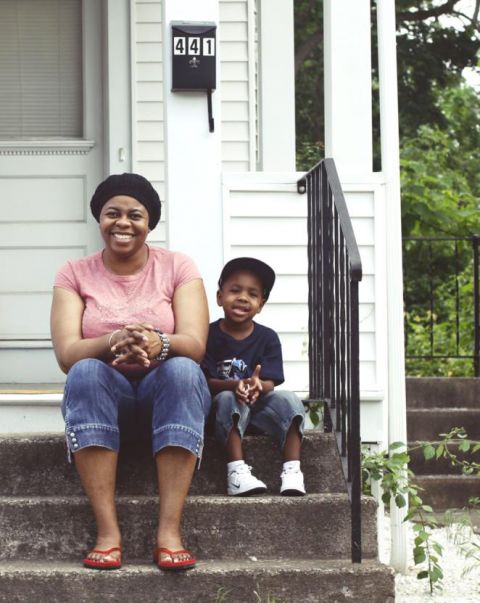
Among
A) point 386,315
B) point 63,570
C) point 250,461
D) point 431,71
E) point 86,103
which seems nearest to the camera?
point 63,570

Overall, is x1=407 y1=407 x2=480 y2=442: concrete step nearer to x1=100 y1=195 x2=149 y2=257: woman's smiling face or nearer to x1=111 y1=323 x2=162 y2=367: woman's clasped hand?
x1=100 y1=195 x2=149 y2=257: woman's smiling face

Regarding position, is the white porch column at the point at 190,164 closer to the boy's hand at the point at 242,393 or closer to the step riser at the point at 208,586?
the boy's hand at the point at 242,393

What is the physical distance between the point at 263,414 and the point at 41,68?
2964mm

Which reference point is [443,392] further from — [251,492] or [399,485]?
[251,492]

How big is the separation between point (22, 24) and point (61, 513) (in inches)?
132

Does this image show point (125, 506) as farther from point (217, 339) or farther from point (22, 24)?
point (22, 24)

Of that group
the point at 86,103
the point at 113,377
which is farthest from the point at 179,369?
the point at 86,103

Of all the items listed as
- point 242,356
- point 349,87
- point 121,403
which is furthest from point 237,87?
point 121,403

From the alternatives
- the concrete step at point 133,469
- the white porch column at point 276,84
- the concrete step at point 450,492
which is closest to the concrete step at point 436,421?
the concrete step at point 450,492

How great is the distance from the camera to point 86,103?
22.9ft

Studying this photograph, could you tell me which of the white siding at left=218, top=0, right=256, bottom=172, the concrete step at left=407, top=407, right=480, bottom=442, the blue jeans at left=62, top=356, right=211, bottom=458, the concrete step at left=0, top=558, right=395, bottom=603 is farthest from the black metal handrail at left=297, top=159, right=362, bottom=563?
the concrete step at left=407, top=407, right=480, bottom=442

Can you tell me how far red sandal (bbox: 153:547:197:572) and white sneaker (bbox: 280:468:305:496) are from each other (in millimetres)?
509

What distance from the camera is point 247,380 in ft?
15.4

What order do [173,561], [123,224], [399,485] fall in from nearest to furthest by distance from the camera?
[173,561] → [123,224] → [399,485]
